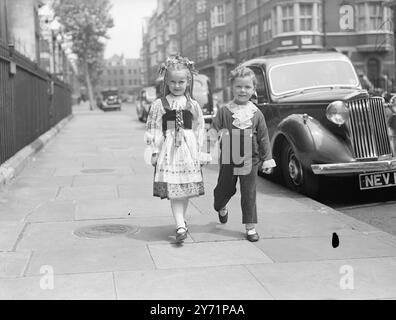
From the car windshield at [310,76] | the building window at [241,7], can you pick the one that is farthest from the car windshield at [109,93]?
the car windshield at [310,76]

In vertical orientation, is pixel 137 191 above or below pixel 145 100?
below

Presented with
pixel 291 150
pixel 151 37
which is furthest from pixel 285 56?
pixel 151 37

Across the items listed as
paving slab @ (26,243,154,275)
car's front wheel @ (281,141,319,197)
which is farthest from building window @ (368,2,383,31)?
paving slab @ (26,243,154,275)

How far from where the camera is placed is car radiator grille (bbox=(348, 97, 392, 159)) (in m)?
7.16

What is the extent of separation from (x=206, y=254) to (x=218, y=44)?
55326 mm

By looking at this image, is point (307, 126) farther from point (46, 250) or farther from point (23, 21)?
point (23, 21)

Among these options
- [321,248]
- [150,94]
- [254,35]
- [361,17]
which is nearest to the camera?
[321,248]

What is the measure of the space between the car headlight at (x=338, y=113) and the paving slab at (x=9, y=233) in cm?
399

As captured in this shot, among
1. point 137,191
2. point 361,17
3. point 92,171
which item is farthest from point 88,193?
point 361,17

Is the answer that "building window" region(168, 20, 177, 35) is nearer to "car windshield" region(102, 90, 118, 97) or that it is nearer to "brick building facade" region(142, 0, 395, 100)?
"car windshield" region(102, 90, 118, 97)

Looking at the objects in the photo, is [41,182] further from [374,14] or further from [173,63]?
[374,14]

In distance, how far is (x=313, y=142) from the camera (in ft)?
23.5

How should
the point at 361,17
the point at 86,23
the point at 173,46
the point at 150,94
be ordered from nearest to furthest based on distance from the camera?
the point at 150,94 → the point at 361,17 → the point at 86,23 → the point at 173,46

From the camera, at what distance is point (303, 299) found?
370cm
